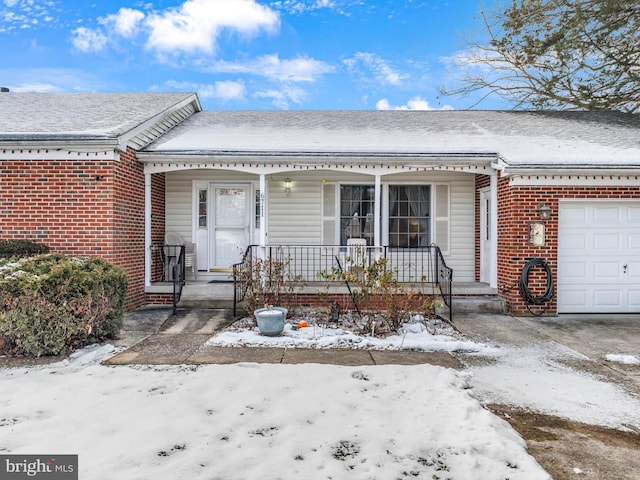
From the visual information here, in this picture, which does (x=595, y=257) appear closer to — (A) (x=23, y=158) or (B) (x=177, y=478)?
(B) (x=177, y=478)

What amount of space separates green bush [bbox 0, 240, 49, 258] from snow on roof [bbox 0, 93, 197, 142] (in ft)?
5.65

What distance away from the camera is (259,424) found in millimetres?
3320

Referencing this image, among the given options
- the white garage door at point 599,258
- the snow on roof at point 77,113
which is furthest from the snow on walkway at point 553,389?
the snow on roof at point 77,113

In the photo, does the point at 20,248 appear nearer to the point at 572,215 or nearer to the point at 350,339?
the point at 350,339

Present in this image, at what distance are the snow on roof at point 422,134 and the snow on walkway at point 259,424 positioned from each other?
4821 mm

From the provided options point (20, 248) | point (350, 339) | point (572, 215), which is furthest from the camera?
point (572, 215)

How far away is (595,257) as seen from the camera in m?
7.84

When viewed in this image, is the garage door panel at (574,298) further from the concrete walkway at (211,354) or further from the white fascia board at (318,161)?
the concrete walkway at (211,354)

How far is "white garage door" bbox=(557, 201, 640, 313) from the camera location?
7.78 m

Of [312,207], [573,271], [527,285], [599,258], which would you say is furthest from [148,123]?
[599,258]

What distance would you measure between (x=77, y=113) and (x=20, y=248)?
3.51m

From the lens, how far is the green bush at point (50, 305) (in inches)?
189

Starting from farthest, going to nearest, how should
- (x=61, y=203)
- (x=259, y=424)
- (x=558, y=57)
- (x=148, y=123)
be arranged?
1. (x=558, y=57)
2. (x=148, y=123)
3. (x=61, y=203)
4. (x=259, y=424)

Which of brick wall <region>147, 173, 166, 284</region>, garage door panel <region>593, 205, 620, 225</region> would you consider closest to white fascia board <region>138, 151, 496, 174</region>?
brick wall <region>147, 173, 166, 284</region>
